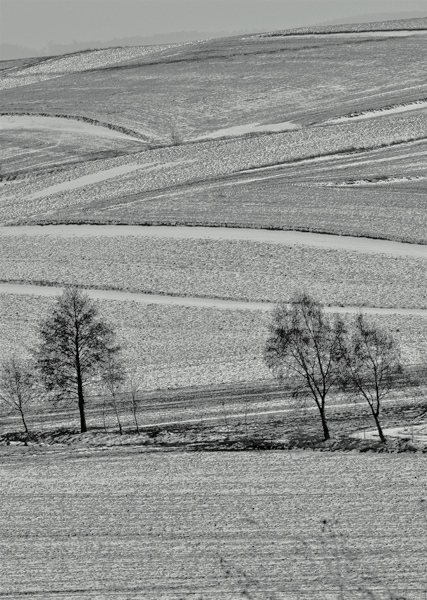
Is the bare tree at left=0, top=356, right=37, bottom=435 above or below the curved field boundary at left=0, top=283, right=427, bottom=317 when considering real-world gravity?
below

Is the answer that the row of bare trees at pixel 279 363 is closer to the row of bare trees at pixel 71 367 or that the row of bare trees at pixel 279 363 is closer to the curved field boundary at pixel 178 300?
the row of bare trees at pixel 71 367

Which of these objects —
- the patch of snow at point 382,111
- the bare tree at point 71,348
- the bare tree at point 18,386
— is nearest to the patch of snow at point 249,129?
the patch of snow at point 382,111

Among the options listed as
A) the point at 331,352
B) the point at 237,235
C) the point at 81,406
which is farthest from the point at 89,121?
the point at 331,352

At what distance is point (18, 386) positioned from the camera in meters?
50.3

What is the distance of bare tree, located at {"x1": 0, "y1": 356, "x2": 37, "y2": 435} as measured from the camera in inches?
1992

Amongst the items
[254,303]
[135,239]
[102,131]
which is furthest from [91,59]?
[254,303]

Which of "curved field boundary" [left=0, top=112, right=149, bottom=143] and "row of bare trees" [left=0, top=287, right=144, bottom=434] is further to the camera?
"curved field boundary" [left=0, top=112, right=149, bottom=143]

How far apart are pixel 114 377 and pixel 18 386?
4607mm

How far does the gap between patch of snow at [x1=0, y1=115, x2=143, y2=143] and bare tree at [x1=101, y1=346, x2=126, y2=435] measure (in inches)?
2285

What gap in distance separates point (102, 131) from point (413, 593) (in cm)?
8949

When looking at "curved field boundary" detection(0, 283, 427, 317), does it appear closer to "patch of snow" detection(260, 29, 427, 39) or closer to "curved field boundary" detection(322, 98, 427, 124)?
"curved field boundary" detection(322, 98, 427, 124)

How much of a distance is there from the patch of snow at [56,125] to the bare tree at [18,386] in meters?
55.5

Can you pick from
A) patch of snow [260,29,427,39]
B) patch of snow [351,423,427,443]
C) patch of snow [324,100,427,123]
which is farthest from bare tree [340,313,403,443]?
patch of snow [260,29,427,39]

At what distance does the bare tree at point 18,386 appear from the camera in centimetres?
5059
